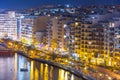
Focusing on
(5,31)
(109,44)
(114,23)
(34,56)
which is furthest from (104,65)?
(5,31)

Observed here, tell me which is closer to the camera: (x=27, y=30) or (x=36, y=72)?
(x=36, y=72)

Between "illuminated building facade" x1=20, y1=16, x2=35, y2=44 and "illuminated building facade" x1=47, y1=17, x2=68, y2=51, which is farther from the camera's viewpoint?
"illuminated building facade" x1=20, y1=16, x2=35, y2=44

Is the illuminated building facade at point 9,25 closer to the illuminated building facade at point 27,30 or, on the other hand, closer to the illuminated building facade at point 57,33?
the illuminated building facade at point 27,30

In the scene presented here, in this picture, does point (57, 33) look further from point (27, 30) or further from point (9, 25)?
point (9, 25)

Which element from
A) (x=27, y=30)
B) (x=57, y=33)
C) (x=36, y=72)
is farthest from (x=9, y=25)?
(x=36, y=72)

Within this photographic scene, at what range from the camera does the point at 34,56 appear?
2953 centimetres

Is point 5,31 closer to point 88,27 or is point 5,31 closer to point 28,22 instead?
point 28,22

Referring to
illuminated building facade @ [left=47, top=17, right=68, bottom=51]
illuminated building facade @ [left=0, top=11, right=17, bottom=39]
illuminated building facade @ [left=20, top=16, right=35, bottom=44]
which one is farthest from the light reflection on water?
illuminated building facade @ [left=0, top=11, right=17, bottom=39]

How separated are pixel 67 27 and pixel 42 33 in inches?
253

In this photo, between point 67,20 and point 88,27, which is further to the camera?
point 67,20

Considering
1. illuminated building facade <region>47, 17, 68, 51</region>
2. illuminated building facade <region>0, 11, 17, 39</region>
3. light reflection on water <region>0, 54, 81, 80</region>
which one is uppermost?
illuminated building facade <region>0, 11, 17, 39</region>

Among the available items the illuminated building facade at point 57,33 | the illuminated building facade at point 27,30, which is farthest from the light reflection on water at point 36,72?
the illuminated building facade at point 27,30

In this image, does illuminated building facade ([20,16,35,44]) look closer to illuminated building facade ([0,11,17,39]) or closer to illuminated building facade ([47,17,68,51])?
illuminated building facade ([0,11,17,39])

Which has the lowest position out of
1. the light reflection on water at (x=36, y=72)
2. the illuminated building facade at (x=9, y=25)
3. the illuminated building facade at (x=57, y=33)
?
the light reflection on water at (x=36, y=72)
